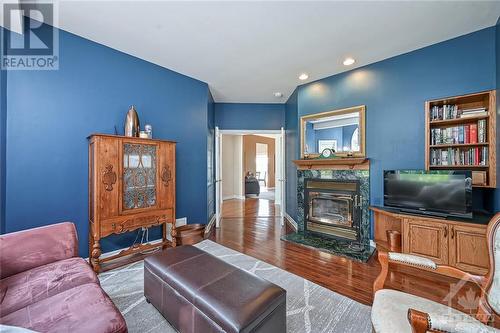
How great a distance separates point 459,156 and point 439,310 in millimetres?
2286

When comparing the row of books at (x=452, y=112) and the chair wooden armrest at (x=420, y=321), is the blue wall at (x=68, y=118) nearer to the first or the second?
the chair wooden armrest at (x=420, y=321)

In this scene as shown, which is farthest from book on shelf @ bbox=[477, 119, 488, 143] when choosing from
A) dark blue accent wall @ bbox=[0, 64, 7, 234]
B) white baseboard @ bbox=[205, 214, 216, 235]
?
dark blue accent wall @ bbox=[0, 64, 7, 234]

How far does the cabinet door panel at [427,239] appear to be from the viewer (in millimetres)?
2357

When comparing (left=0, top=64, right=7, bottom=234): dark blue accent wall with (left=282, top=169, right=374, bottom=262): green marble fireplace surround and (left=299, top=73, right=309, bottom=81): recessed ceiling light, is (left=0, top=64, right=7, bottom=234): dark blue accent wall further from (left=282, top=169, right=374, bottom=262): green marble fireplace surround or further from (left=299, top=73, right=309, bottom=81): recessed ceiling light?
(left=299, top=73, right=309, bottom=81): recessed ceiling light

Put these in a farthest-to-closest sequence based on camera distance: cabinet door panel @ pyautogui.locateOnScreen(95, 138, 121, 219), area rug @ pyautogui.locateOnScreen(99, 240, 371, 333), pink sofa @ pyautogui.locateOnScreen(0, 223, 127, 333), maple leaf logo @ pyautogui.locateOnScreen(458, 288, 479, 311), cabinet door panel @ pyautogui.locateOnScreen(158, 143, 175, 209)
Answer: cabinet door panel @ pyautogui.locateOnScreen(158, 143, 175, 209)
cabinet door panel @ pyautogui.locateOnScreen(95, 138, 121, 219)
maple leaf logo @ pyautogui.locateOnScreen(458, 288, 479, 311)
area rug @ pyautogui.locateOnScreen(99, 240, 371, 333)
pink sofa @ pyautogui.locateOnScreen(0, 223, 127, 333)

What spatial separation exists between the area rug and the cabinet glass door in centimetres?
81

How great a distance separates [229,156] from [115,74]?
542 centimetres

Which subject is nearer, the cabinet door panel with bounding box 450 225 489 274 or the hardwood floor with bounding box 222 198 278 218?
the cabinet door panel with bounding box 450 225 489 274

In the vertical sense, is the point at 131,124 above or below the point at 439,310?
above

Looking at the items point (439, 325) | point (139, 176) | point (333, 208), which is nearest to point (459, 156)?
point (333, 208)

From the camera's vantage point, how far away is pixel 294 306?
1890mm

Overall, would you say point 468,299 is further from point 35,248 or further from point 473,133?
point 35,248

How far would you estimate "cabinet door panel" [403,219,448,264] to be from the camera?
2.36 meters

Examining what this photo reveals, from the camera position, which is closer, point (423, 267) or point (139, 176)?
point (423, 267)
